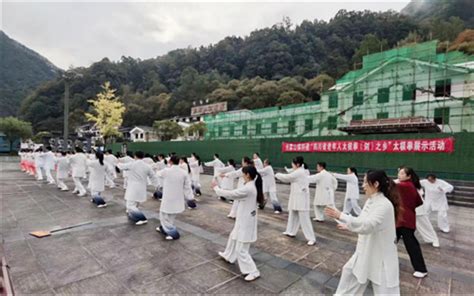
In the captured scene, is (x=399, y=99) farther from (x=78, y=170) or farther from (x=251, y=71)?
(x=251, y=71)

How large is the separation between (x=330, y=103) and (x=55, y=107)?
6575 cm

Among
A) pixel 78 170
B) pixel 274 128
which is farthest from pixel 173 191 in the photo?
pixel 274 128

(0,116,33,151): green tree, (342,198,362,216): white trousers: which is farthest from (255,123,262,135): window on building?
(0,116,33,151): green tree

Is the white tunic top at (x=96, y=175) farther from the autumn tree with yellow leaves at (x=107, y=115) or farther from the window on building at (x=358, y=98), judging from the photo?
the autumn tree with yellow leaves at (x=107, y=115)

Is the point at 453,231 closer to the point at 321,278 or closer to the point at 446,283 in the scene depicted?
the point at 446,283

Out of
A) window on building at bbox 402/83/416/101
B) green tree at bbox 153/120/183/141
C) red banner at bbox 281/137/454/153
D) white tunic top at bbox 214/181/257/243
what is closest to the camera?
white tunic top at bbox 214/181/257/243

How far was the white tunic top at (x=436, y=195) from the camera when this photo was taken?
6105 millimetres

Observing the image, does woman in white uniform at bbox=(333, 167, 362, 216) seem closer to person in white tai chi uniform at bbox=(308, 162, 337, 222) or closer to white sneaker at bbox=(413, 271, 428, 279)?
person in white tai chi uniform at bbox=(308, 162, 337, 222)

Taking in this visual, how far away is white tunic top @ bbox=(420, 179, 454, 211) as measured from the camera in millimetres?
6105

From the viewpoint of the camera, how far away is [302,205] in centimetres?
511

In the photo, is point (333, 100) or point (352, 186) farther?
point (333, 100)

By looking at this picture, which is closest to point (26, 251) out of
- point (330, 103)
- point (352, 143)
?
point (352, 143)

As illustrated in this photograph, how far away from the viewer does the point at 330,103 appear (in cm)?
2297

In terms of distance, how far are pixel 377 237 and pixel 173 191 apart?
3.71 meters
